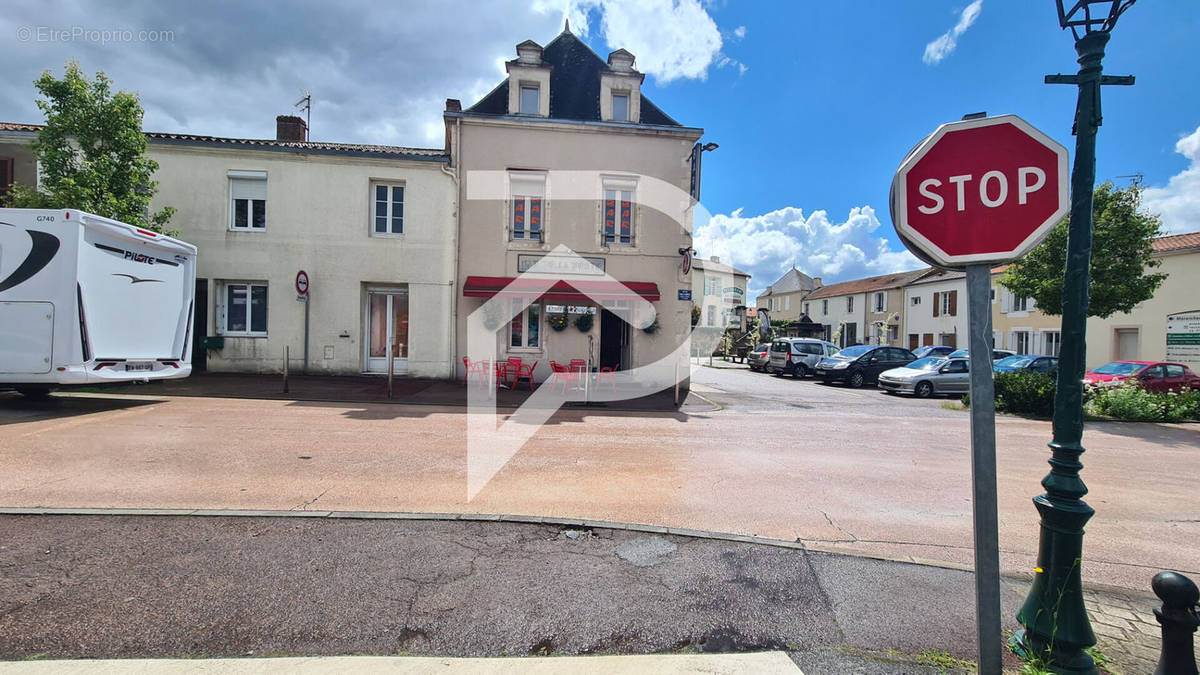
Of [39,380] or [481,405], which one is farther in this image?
[481,405]

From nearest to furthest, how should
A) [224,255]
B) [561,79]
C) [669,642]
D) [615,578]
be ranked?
[669,642], [615,578], [224,255], [561,79]

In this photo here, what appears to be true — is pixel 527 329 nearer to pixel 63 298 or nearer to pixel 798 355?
pixel 63 298

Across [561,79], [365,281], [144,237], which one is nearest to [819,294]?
[561,79]

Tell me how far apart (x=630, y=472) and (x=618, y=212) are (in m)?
10.7

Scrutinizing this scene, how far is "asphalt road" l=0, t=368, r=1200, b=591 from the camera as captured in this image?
473 centimetres

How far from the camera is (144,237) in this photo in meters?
9.20

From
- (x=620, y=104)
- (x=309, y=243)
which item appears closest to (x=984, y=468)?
(x=620, y=104)

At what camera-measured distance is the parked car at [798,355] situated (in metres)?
22.9

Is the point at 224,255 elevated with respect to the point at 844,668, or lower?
elevated

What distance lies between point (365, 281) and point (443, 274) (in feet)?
7.06

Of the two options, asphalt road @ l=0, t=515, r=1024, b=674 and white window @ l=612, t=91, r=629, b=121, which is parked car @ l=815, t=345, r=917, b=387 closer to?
white window @ l=612, t=91, r=629, b=121

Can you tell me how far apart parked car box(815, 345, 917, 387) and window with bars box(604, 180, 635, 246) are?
10271 mm

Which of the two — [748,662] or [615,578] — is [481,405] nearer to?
[615,578]

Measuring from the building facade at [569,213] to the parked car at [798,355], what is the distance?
370 inches
